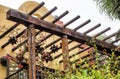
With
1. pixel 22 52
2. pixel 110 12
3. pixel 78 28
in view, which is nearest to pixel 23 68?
pixel 22 52

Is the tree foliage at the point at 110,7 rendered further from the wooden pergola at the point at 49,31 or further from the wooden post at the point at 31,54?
the wooden post at the point at 31,54

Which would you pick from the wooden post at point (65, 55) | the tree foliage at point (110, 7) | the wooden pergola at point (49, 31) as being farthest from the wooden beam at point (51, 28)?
the tree foliage at point (110, 7)

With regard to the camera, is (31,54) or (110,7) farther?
(110,7)

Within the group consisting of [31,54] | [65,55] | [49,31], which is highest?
[49,31]

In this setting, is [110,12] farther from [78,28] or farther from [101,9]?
[78,28]

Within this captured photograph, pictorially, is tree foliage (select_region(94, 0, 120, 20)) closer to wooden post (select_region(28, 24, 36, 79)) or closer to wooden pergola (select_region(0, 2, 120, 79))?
wooden pergola (select_region(0, 2, 120, 79))

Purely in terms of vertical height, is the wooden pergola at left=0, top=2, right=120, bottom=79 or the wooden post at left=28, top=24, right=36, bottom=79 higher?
the wooden pergola at left=0, top=2, right=120, bottom=79

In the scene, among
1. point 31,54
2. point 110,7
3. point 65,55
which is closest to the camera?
point 31,54

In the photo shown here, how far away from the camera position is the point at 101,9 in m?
12.9

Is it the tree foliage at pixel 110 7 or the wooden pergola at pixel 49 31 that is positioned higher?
the tree foliage at pixel 110 7

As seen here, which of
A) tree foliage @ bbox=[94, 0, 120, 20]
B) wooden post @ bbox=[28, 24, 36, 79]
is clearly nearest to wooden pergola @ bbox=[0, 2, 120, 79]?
wooden post @ bbox=[28, 24, 36, 79]

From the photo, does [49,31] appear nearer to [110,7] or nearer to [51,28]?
[51,28]

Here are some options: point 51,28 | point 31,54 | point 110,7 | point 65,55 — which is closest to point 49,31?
point 51,28

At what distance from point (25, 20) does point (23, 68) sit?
261 centimetres
